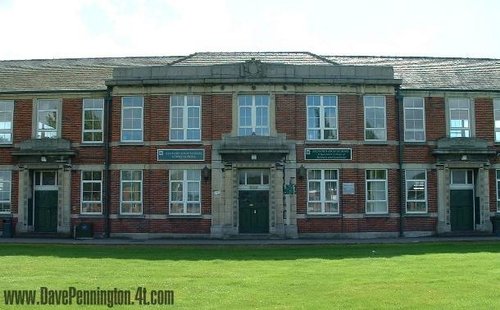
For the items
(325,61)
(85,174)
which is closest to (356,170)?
(325,61)

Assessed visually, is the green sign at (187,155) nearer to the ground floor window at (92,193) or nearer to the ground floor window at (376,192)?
the ground floor window at (92,193)

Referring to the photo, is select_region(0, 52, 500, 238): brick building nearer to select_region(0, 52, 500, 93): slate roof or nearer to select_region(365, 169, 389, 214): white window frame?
select_region(365, 169, 389, 214): white window frame

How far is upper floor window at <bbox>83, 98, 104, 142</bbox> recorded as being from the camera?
28.4 metres

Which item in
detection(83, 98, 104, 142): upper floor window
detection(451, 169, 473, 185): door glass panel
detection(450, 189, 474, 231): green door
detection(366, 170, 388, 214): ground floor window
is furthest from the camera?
detection(451, 169, 473, 185): door glass panel

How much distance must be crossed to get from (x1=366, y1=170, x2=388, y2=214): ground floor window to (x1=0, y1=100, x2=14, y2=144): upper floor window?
15922 millimetres

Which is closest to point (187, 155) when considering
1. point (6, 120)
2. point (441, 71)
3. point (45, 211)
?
point (45, 211)

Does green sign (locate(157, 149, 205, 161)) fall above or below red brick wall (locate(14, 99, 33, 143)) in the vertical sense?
below

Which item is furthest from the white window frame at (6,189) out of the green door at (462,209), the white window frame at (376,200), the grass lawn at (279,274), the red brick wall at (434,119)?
the green door at (462,209)

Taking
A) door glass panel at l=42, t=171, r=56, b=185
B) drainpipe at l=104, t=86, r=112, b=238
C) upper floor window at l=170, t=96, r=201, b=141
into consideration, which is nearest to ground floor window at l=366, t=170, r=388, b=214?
upper floor window at l=170, t=96, r=201, b=141

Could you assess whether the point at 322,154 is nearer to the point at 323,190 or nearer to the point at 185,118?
the point at 323,190

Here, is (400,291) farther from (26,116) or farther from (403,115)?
(26,116)

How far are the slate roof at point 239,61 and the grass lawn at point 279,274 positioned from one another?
8.94m

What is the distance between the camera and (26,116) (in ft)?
94.6

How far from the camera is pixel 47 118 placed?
28781 mm
